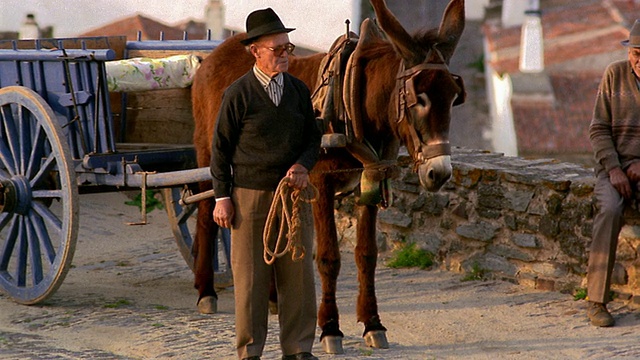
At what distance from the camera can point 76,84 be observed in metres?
7.50

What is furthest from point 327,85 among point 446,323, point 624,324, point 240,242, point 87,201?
point 87,201

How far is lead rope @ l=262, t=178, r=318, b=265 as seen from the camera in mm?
5551

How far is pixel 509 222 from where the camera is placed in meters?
7.89

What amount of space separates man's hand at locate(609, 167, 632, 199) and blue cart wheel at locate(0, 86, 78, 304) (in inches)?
128

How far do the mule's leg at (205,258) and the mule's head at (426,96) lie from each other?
6.90 feet

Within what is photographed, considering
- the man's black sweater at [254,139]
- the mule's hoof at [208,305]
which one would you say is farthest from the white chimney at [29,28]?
the man's black sweater at [254,139]

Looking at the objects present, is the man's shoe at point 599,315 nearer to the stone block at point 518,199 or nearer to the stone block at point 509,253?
the stone block at point 509,253

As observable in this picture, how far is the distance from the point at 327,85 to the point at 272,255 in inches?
50.9

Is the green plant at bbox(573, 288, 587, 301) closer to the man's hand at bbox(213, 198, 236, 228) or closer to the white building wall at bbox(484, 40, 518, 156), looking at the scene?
the man's hand at bbox(213, 198, 236, 228)

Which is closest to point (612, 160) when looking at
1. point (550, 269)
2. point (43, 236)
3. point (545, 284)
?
point (550, 269)

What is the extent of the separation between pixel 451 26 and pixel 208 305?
8.30 feet

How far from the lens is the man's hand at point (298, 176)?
5535 millimetres

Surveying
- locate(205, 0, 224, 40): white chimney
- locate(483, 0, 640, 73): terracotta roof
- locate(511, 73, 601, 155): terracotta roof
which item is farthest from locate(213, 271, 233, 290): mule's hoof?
locate(483, 0, 640, 73): terracotta roof

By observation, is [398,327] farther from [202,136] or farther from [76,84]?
[76,84]
